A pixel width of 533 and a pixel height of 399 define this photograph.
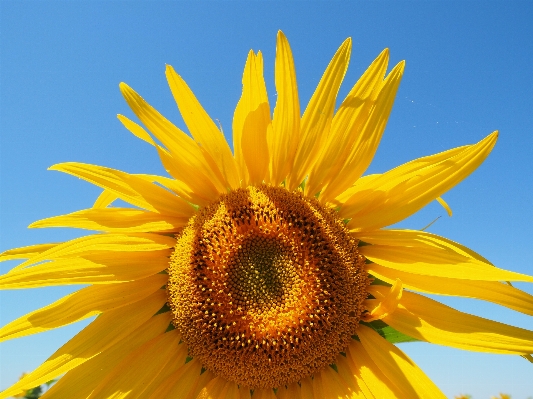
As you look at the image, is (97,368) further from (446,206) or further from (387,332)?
(446,206)

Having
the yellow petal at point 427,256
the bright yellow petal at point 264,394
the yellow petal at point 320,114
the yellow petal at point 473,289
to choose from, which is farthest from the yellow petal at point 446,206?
the bright yellow petal at point 264,394

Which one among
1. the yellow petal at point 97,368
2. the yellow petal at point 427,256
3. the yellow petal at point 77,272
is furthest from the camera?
the yellow petal at point 97,368

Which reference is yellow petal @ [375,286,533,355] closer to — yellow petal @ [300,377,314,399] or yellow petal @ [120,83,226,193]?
yellow petal @ [300,377,314,399]

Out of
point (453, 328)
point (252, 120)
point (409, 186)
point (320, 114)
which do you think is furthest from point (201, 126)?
point (453, 328)

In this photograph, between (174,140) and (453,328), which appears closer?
(453,328)

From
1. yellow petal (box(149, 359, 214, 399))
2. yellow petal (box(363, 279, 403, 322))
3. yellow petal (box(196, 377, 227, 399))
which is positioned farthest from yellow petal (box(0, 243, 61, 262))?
yellow petal (box(363, 279, 403, 322))

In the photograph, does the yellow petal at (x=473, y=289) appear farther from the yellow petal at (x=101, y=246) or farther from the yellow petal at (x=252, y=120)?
the yellow petal at (x=101, y=246)
